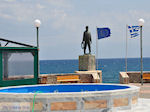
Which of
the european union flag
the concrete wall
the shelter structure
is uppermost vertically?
the european union flag

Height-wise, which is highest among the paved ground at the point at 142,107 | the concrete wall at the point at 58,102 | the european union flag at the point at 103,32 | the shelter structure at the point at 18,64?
the european union flag at the point at 103,32

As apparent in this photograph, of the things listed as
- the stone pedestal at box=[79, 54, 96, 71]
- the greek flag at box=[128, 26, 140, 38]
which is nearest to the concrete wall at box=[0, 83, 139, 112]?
the stone pedestal at box=[79, 54, 96, 71]

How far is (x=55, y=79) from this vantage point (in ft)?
68.4

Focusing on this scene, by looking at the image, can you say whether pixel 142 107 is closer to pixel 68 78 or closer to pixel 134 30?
pixel 68 78

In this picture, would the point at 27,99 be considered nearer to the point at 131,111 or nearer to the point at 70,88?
the point at 131,111

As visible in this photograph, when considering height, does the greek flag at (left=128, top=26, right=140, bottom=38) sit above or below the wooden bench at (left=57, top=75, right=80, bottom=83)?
above

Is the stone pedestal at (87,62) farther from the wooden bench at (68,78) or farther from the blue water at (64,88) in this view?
the blue water at (64,88)

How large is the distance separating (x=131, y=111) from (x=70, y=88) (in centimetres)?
528

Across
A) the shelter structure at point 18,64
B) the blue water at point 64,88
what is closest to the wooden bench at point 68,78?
the shelter structure at point 18,64

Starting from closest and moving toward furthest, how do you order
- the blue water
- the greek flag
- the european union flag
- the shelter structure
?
the blue water
the shelter structure
the greek flag
the european union flag

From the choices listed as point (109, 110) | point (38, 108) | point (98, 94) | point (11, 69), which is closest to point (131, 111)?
point (109, 110)

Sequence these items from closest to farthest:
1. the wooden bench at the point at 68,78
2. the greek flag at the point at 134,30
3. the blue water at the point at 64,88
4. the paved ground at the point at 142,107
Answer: the paved ground at the point at 142,107
the blue water at the point at 64,88
the wooden bench at the point at 68,78
the greek flag at the point at 134,30

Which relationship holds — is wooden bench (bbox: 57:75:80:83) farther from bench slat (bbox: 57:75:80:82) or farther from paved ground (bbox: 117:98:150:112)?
paved ground (bbox: 117:98:150:112)

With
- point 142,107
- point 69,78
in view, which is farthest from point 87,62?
point 142,107
